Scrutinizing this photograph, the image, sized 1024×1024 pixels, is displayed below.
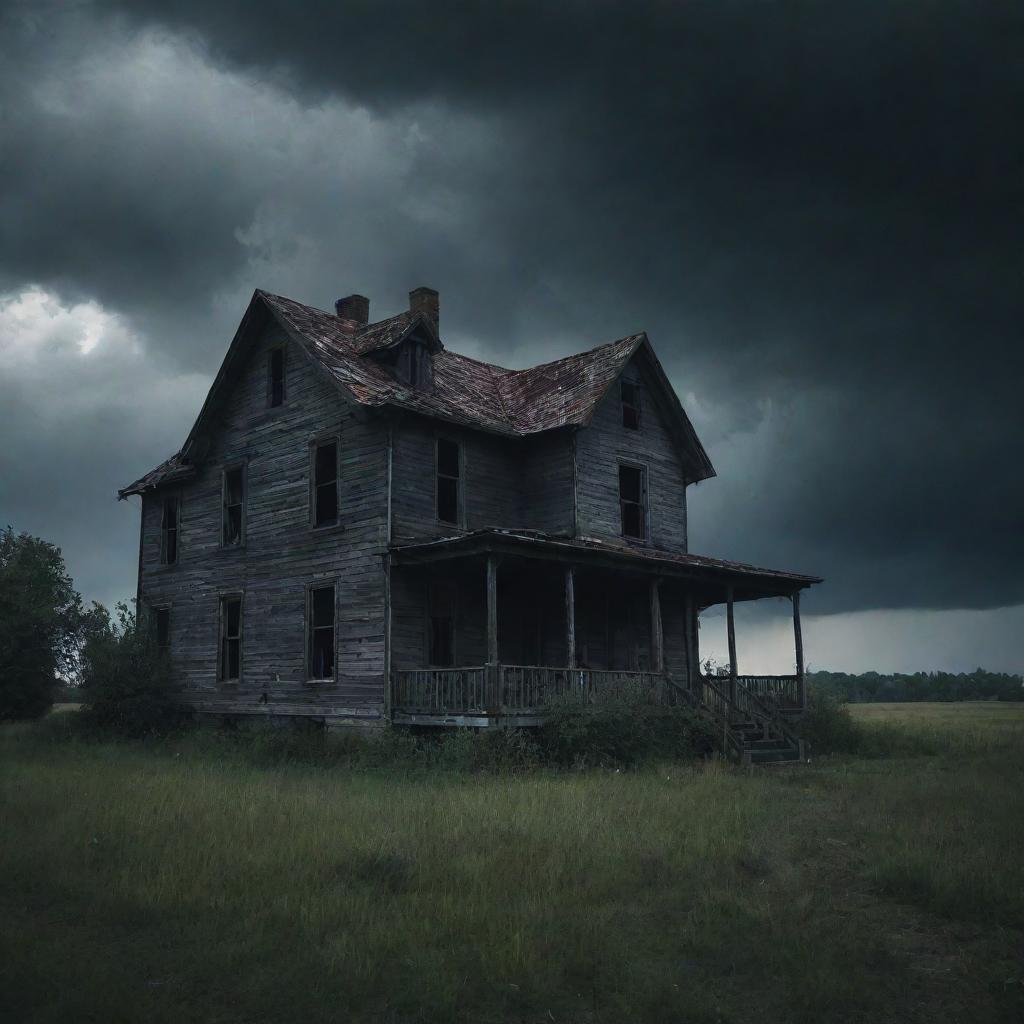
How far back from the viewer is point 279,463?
82.1 ft

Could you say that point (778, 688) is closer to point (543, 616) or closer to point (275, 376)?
point (543, 616)

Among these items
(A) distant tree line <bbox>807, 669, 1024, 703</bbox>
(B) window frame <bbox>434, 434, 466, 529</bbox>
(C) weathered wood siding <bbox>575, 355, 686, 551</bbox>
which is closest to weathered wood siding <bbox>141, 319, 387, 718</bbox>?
(B) window frame <bbox>434, 434, 466, 529</bbox>

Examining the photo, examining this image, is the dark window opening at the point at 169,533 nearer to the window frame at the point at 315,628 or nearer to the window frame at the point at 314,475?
the window frame at the point at 314,475

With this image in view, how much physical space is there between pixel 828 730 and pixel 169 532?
19319 millimetres

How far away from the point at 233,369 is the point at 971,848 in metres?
21.5

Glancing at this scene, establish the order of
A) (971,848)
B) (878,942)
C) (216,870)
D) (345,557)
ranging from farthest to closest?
(345,557) < (971,848) < (216,870) < (878,942)

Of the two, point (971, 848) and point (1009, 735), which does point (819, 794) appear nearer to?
point (971, 848)

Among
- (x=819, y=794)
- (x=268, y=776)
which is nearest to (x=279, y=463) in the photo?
(x=268, y=776)

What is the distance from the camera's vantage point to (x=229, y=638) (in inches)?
1030

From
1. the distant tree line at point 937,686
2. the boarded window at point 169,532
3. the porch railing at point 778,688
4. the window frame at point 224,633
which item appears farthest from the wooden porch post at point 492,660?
the distant tree line at point 937,686

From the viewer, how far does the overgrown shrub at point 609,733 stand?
741 inches

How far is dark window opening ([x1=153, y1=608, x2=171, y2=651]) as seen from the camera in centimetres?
2859

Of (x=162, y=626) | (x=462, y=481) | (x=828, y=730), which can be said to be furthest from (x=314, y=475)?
(x=828, y=730)

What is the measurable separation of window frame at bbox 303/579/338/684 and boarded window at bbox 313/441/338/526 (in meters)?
1.53
